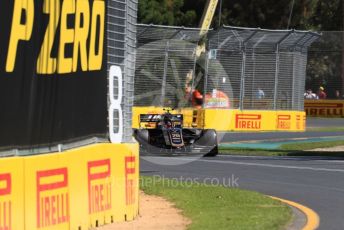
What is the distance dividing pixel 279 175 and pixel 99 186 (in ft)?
26.2

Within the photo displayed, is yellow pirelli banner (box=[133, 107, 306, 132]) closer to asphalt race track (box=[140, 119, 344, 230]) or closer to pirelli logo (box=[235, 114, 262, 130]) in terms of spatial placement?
pirelli logo (box=[235, 114, 262, 130])

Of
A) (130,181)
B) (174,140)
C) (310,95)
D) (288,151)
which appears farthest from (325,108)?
(130,181)

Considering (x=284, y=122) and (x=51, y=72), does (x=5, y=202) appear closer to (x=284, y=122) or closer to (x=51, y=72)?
(x=51, y=72)

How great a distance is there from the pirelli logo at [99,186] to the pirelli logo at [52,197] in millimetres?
662

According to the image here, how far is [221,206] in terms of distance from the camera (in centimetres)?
1131

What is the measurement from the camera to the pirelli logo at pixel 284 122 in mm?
32469

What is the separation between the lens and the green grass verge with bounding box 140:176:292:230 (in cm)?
974

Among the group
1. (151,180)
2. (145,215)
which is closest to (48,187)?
(145,215)

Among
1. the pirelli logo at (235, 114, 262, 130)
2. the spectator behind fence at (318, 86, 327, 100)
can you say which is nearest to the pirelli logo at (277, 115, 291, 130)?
the pirelli logo at (235, 114, 262, 130)

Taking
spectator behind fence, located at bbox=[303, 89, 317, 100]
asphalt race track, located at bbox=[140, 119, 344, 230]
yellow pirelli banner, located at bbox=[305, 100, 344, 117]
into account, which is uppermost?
spectator behind fence, located at bbox=[303, 89, 317, 100]

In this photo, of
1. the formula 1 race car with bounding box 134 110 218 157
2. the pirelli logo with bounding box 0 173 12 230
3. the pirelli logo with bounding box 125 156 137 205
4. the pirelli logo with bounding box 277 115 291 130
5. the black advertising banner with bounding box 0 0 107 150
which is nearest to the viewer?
the pirelli logo with bounding box 0 173 12 230

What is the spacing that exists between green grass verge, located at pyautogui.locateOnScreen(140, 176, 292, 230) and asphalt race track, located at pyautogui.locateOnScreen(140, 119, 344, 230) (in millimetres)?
653

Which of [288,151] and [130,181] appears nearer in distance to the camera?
[130,181]

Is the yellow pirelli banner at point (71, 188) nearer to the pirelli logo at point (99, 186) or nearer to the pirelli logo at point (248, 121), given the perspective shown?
the pirelli logo at point (99, 186)
